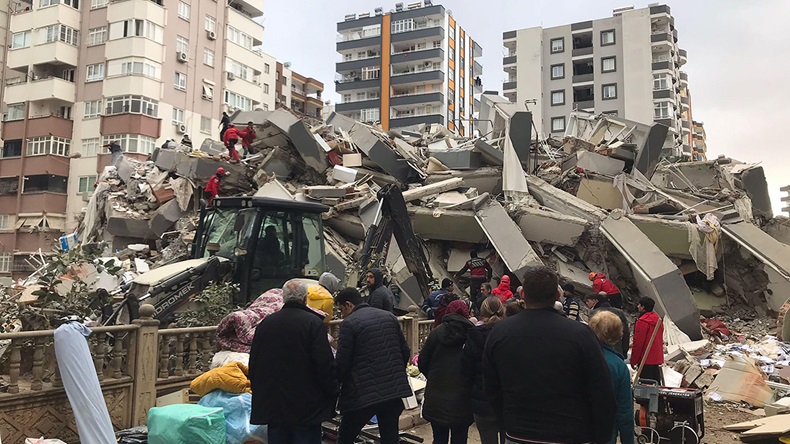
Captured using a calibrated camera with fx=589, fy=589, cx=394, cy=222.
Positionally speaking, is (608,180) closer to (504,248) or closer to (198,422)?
(504,248)

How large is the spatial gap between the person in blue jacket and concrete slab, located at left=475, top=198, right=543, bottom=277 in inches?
317

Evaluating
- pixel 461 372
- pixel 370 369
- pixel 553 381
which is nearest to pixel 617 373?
pixel 461 372

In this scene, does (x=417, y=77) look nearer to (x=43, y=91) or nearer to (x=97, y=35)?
(x=97, y=35)

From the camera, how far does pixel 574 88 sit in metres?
53.0

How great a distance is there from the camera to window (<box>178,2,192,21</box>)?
110ft

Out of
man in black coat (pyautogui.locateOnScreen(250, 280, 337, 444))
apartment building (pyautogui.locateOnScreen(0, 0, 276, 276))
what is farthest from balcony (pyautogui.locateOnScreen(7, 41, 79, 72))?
man in black coat (pyautogui.locateOnScreen(250, 280, 337, 444))

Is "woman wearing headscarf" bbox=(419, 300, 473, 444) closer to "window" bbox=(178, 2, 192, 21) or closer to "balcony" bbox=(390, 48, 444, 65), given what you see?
"window" bbox=(178, 2, 192, 21)

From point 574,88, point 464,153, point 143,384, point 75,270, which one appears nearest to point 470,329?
point 143,384

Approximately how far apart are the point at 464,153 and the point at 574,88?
41617mm

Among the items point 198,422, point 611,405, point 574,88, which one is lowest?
point 198,422

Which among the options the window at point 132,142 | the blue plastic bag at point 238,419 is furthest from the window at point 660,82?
the blue plastic bag at point 238,419

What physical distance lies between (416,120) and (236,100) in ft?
81.4

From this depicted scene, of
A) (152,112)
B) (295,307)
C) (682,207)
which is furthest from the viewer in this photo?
(152,112)

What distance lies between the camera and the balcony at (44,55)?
107 feet
